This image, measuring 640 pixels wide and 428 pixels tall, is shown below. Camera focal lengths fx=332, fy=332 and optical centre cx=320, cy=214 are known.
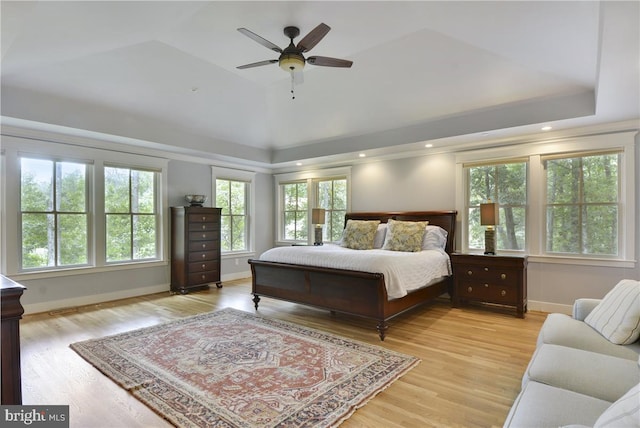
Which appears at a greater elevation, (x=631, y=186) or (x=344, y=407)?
(x=631, y=186)

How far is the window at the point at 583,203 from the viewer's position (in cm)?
408

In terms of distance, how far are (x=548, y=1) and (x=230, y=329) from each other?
4195 mm

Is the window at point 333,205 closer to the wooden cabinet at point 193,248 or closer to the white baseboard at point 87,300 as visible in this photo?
the wooden cabinet at point 193,248

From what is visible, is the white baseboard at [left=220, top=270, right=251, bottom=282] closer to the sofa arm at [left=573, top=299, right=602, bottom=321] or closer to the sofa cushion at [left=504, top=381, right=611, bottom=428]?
the sofa arm at [left=573, top=299, right=602, bottom=321]

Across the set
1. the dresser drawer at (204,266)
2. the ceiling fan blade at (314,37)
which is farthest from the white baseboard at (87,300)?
the ceiling fan blade at (314,37)

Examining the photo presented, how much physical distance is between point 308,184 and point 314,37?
4370mm

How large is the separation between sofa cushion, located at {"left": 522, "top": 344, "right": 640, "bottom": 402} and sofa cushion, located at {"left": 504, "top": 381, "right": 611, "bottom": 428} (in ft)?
0.38

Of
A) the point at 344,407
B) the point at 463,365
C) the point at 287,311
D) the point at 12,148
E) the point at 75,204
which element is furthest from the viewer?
the point at 75,204

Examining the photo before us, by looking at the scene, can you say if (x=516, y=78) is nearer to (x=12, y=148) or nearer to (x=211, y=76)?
(x=211, y=76)

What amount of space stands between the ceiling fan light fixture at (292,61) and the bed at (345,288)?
214 cm

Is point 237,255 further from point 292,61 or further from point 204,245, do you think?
point 292,61

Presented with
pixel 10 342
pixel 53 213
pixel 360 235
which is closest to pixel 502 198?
pixel 360 235

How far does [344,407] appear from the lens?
2.17 metres

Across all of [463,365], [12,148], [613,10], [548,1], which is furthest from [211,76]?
[463,365]
